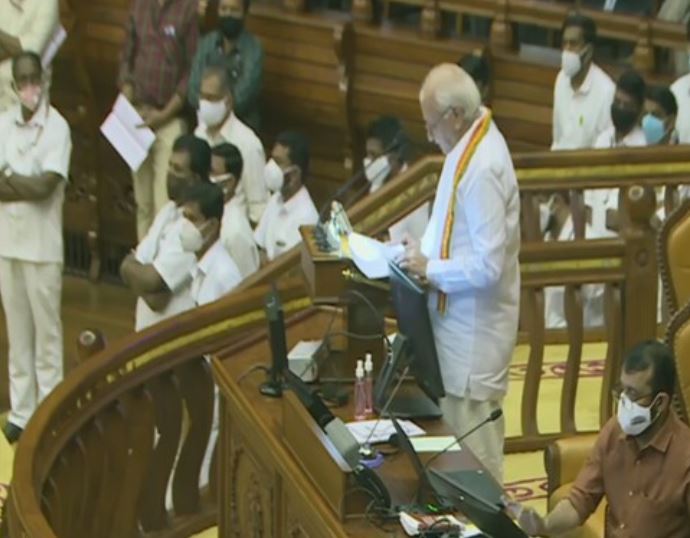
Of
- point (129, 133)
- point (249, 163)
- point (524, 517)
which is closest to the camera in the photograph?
point (524, 517)

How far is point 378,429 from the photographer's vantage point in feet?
15.9

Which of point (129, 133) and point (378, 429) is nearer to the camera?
point (378, 429)

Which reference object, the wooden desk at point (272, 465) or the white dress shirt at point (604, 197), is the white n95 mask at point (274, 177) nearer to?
the white dress shirt at point (604, 197)

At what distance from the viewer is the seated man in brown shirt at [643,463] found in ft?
15.2

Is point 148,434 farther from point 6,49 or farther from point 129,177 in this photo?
point 129,177

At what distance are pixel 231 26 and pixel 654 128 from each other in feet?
8.97

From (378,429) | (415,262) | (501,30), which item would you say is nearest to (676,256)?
(415,262)

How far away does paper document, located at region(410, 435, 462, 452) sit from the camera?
4.73 meters

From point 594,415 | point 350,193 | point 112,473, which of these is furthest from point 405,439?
point 350,193

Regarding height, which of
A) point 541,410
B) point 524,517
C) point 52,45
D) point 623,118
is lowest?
point 541,410

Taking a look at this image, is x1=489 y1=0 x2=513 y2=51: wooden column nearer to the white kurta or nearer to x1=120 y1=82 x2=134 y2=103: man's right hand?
x1=120 y1=82 x2=134 y2=103: man's right hand

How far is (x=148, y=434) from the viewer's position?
599 cm

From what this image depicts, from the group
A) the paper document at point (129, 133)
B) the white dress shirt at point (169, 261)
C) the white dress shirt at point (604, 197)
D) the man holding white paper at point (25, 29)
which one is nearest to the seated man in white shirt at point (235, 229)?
the white dress shirt at point (169, 261)

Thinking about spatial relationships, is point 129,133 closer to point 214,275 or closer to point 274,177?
point 274,177
